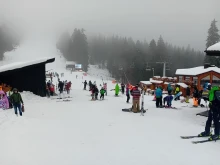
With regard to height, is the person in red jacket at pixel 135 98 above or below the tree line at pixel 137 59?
below

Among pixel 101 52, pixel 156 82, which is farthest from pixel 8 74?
pixel 101 52

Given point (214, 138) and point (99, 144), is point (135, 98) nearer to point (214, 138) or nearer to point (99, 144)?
point (214, 138)

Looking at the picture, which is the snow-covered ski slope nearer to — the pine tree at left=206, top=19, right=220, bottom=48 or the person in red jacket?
the person in red jacket

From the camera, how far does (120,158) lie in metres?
7.21

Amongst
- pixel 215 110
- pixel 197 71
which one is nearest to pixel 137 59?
pixel 197 71

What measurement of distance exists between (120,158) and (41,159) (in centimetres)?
216

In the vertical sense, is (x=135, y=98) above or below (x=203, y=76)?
below

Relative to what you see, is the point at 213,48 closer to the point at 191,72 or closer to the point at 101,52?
the point at 191,72

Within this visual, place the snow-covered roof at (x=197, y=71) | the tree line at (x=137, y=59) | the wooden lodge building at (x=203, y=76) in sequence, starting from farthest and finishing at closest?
the tree line at (x=137, y=59) < the snow-covered roof at (x=197, y=71) < the wooden lodge building at (x=203, y=76)

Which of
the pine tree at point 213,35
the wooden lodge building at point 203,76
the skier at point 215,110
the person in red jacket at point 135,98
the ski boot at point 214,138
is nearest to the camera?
the ski boot at point 214,138

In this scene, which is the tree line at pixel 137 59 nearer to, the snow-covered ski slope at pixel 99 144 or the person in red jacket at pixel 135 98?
the person in red jacket at pixel 135 98

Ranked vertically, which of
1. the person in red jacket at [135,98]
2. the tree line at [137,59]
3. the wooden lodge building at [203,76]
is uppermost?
the tree line at [137,59]

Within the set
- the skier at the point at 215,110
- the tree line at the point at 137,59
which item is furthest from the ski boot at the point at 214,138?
the tree line at the point at 137,59

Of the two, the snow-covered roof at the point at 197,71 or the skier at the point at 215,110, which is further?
the snow-covered roof at the point at 197,71
